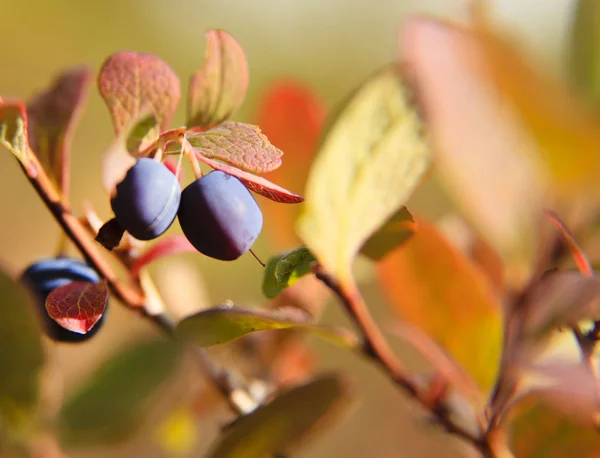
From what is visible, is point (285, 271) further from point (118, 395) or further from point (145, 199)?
point (118, 395)

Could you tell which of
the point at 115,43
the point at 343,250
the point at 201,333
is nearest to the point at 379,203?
the point at 343,250

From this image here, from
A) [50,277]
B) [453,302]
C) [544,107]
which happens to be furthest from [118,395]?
[544,107]

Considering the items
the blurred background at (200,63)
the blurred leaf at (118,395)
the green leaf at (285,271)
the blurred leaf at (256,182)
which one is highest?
the blurred leaf at (256,182)

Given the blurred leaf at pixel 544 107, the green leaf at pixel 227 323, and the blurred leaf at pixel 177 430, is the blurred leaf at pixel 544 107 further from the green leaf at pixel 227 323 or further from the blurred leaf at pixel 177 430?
the blurred leaf at pixel 177 430

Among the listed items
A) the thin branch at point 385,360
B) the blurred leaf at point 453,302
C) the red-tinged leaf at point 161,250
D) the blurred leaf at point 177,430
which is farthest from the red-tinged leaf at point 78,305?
the blurred leaf at point 177,430

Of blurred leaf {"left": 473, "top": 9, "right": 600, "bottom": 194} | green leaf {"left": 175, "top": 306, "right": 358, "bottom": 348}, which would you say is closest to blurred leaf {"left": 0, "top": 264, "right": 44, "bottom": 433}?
green leaf {"left": 175, "top": 306, "right": 358, "bottom": 348}

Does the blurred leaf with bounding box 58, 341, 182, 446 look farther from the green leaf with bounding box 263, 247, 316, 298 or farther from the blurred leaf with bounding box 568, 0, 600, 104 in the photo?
the blurred leaf with bounding box 568, 0, 600, 104
